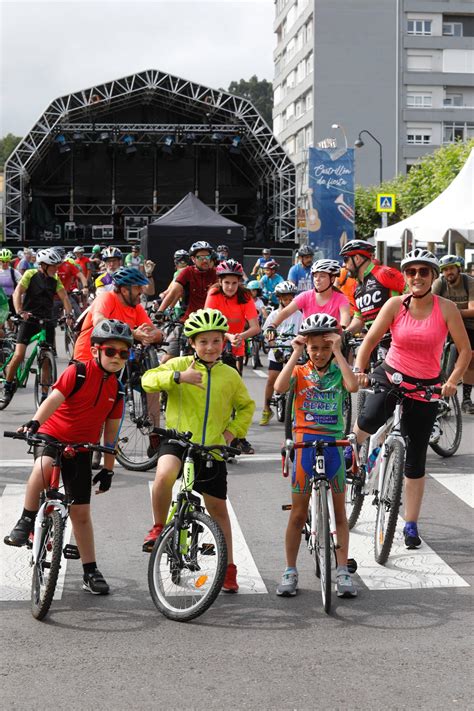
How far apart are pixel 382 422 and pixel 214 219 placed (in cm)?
2605

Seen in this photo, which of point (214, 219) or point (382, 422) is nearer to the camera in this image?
point (382, 422)

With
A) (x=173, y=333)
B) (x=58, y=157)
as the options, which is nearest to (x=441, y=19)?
(x=58, y=157)

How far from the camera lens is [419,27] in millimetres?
80125

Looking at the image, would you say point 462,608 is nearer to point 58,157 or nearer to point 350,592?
point 350,592

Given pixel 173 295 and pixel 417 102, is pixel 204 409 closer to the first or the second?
pixel 173 295

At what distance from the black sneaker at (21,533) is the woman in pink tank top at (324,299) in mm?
4838

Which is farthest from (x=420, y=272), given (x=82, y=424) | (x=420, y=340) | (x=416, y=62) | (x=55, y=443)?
(x=416, y=62)

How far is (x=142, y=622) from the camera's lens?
5898mm

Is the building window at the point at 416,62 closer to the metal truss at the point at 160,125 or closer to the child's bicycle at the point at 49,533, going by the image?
the metal truss at the point at 160,125

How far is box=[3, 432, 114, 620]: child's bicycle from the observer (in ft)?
19.3

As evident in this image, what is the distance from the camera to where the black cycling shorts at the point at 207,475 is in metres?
6.32

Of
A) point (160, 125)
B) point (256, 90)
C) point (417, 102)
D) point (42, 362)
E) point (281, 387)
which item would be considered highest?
point (256, 90)

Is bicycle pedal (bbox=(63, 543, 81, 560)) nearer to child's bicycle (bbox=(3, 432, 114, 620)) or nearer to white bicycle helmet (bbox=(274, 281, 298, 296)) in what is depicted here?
child's bicycle (bbox=(3, 432, 114, 620))

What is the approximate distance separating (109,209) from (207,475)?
46.5 m
